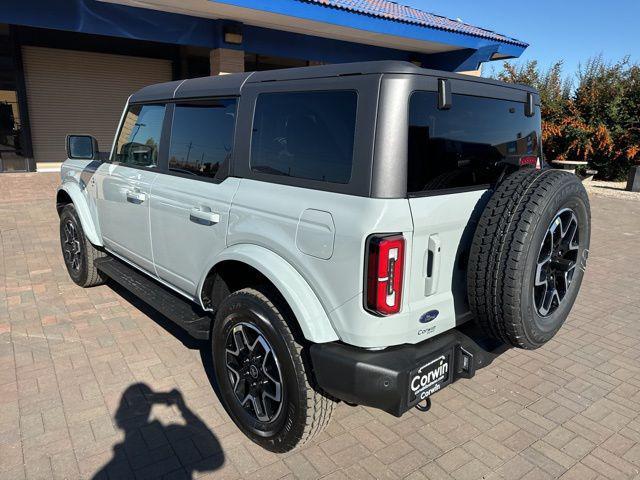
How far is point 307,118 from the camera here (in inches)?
92.7

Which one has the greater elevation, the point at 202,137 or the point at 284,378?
the point at 202,137

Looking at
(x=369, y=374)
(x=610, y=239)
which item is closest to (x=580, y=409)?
(x=369, y=374)

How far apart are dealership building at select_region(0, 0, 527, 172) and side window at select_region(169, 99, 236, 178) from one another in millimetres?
7175

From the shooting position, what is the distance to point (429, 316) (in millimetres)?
2268

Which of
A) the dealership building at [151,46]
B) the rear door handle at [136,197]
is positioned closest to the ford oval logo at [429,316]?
the rear door handle at [136,197]

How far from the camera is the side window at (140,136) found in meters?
3.48

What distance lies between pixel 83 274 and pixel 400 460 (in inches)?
146

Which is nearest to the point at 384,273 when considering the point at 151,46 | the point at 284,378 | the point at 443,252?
the point at 443,252

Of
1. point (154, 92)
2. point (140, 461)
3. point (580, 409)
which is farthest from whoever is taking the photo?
point (154, 92)

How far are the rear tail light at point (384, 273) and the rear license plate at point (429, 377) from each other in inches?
12.5

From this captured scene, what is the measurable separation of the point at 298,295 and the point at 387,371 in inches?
20.9

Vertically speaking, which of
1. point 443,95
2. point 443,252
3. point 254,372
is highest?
point 443,95

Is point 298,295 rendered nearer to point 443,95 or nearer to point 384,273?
point 384,273

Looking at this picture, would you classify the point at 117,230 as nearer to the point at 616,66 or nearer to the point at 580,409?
the point at 580,409
